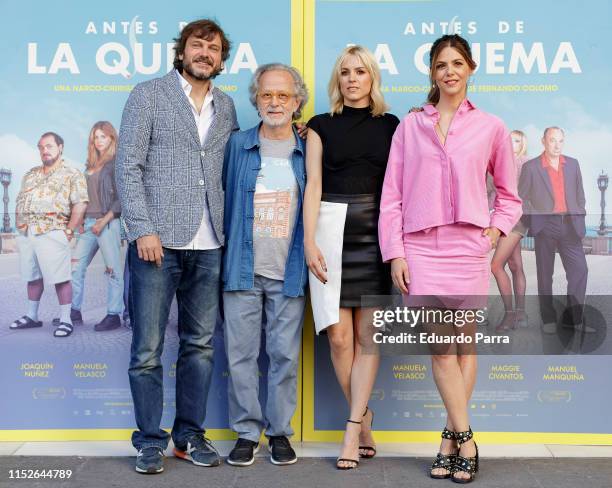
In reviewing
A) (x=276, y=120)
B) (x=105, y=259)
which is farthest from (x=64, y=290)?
(x=276, y=120)

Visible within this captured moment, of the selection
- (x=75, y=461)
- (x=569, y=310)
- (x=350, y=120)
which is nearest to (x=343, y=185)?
(x=350, y=120)

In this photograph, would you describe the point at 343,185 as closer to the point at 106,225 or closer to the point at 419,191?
the point at 419,191

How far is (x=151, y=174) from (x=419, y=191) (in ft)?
3.88

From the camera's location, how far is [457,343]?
3.72 metres

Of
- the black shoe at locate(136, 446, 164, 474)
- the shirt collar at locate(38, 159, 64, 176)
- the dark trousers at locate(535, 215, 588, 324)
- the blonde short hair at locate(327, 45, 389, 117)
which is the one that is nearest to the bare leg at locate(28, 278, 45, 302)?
the shirt collar at locate(38, 159, 64, 176)

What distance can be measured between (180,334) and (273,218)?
0.72 metres

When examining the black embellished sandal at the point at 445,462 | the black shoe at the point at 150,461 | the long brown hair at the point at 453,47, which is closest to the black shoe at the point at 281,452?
the black shoe at the point at 150,461

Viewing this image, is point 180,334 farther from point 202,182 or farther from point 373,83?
point 373,83

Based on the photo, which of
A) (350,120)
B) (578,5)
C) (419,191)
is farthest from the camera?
(578,5)

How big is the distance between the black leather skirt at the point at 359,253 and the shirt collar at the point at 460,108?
1.46ft

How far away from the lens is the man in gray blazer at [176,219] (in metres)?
3.72

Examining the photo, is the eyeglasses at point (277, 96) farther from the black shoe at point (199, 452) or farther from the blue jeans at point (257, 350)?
the black shoe at point (199, 452)

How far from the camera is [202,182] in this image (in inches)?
150

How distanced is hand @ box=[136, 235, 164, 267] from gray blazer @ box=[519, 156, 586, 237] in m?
1.83
